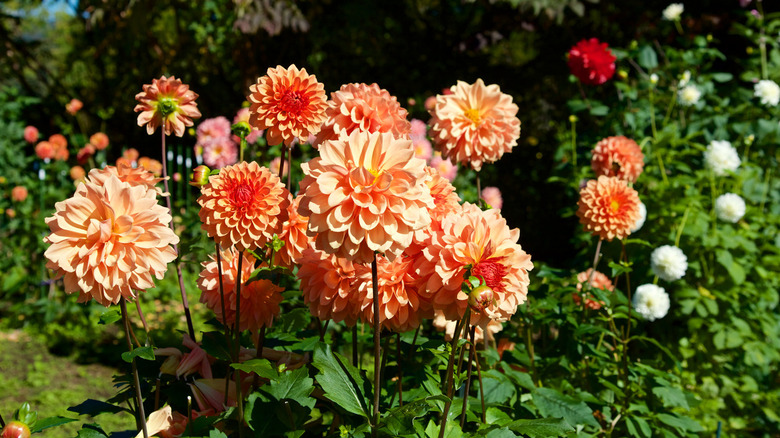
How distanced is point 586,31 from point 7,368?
4.56m

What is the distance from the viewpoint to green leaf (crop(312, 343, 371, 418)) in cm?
108

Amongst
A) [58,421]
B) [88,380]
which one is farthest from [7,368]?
[58,421]

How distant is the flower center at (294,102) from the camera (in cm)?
127

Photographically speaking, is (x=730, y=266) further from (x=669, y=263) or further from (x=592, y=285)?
(x=592, y=285)

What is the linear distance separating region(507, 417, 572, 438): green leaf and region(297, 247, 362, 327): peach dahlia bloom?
1.27 ft

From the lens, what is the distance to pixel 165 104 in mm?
1400

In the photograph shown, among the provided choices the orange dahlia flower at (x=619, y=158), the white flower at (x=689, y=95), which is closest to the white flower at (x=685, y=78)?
the white flower at (x=689, y=95)

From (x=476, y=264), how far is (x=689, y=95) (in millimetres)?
2637

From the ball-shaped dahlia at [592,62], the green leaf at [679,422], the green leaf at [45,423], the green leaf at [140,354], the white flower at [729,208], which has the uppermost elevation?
the ball-shaped dahlia at [592,62]

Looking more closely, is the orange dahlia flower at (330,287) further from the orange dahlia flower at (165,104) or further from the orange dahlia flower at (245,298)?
the orange dahlia flower at (165,104)

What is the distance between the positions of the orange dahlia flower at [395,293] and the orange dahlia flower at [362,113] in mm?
273

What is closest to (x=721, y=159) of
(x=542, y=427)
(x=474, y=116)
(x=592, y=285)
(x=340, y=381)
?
(x=592, y=285)

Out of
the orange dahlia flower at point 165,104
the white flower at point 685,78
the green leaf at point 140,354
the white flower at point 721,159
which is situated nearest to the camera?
the green leaf at point 140,354

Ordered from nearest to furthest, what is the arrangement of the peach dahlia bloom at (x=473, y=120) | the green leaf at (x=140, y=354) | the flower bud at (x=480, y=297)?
the flower bud at (x=480, y=297) → the green leaf at (x=140, y=354) → the peach dahlia bloom at (x=473, y=120)
